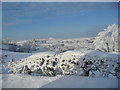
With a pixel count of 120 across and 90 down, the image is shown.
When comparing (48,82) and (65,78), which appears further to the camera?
(65,78)

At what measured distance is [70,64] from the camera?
5879mm

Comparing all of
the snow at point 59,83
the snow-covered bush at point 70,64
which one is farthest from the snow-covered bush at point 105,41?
the snow at point 59,83

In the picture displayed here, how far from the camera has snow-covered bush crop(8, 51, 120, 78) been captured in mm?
5676

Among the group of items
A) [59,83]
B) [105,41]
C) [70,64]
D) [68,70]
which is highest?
[105,41]

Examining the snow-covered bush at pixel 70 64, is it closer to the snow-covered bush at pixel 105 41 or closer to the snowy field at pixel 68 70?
the snowy field at pixel 68 70

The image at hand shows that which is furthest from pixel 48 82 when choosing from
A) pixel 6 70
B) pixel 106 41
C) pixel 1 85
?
pixel 106 41

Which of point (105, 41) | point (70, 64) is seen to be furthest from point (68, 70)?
point (105, 41)

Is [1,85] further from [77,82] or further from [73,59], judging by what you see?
[73,59]

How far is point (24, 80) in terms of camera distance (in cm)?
477

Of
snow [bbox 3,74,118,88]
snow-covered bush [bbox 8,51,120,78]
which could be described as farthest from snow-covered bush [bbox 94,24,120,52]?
snow [bbox 3,74,118,88]

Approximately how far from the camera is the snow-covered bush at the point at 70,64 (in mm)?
5676

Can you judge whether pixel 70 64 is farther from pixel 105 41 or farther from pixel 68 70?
pixel 105 41

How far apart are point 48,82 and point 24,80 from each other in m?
0.57

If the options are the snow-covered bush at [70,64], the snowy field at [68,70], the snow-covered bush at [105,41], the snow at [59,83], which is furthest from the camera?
the snow-covered bush at [105,41]
